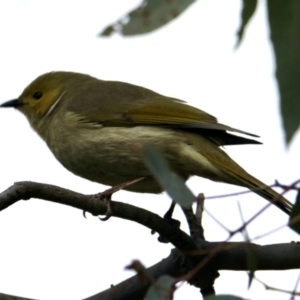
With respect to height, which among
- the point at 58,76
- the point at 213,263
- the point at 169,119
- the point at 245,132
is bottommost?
the point at 213,263

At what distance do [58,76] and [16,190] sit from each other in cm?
321

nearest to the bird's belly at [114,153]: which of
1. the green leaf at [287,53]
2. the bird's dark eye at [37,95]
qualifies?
the bird's dark eye at [37,95]

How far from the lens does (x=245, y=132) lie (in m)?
3.81

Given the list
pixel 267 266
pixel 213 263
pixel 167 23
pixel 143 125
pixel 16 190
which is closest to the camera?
pixel 167 23

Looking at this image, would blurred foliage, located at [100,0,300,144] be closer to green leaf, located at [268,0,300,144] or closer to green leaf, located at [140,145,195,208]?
green leaf, located at [268,0,300,144]

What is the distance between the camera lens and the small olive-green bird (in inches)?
165

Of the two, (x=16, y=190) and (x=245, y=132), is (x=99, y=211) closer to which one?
(x=16, y=190)

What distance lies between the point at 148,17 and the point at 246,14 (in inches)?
12.9

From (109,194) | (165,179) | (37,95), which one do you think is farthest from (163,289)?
(37,95)

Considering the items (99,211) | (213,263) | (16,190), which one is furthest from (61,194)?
(213,263)

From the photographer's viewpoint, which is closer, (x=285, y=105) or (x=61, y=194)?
(x=285, y=105)

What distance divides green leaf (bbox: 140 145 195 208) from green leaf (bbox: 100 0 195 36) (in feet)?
1.45

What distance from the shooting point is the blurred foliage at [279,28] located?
6.10ft

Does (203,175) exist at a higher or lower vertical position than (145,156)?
higher
